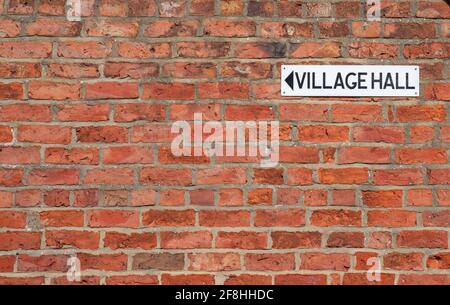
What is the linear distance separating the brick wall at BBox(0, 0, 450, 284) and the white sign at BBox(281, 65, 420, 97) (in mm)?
34

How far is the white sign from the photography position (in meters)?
2.35

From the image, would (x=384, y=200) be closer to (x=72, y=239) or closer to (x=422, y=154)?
(x=422, y=154)

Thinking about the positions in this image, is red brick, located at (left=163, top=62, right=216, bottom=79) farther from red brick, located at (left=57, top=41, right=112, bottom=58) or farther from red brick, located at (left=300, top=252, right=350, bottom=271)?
red brick, located at (left=300, top=252, right=350, bottom=271)

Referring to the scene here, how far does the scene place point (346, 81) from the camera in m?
2.36

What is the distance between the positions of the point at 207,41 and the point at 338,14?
22.2 inches

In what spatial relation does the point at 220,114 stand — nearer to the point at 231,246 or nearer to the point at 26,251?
the point at 231,246

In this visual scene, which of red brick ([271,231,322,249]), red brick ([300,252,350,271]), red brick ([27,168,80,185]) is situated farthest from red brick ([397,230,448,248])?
red brick ([27,168,80,185])

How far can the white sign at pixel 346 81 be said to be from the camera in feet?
7.72

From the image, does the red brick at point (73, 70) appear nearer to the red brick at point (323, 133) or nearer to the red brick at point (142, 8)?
the red brick at point (142, 8)

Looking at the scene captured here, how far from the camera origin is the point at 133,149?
7.66 ft

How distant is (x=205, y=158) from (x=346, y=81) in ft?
2.21

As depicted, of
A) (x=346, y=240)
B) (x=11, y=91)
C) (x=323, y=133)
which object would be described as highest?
(x=11, y=91)

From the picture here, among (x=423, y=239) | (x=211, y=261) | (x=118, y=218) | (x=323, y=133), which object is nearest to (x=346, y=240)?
(x=423, y=239)

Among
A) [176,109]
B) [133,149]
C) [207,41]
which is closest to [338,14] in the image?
[207,41]
